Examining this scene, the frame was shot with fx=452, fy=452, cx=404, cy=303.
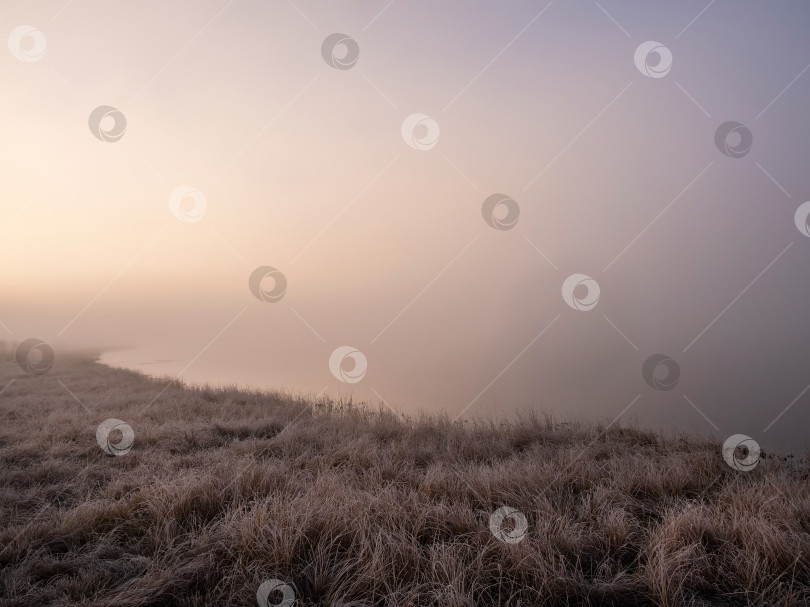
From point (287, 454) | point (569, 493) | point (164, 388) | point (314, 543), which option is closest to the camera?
point (314, 543)

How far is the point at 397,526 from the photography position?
10.2 feet

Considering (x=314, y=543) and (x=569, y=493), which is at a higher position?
(x=569, y=493)

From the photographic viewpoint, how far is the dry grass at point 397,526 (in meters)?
2.46

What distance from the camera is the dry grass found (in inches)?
96.9

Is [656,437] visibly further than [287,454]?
Yes

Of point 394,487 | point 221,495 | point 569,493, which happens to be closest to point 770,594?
point 569,493

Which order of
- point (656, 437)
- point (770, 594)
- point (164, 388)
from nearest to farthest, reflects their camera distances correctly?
point (770, 594) → point (656, 437) → point (164, 388)

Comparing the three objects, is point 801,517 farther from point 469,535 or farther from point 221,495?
point 221,495

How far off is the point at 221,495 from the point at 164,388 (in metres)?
8.68

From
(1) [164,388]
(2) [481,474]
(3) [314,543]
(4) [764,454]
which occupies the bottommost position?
(3) [314,543]

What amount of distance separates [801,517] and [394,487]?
2905mm

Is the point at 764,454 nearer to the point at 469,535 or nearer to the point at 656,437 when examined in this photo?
the point at 656,437

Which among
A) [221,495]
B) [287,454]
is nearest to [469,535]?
[221,495]

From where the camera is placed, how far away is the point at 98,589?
2514 mm
